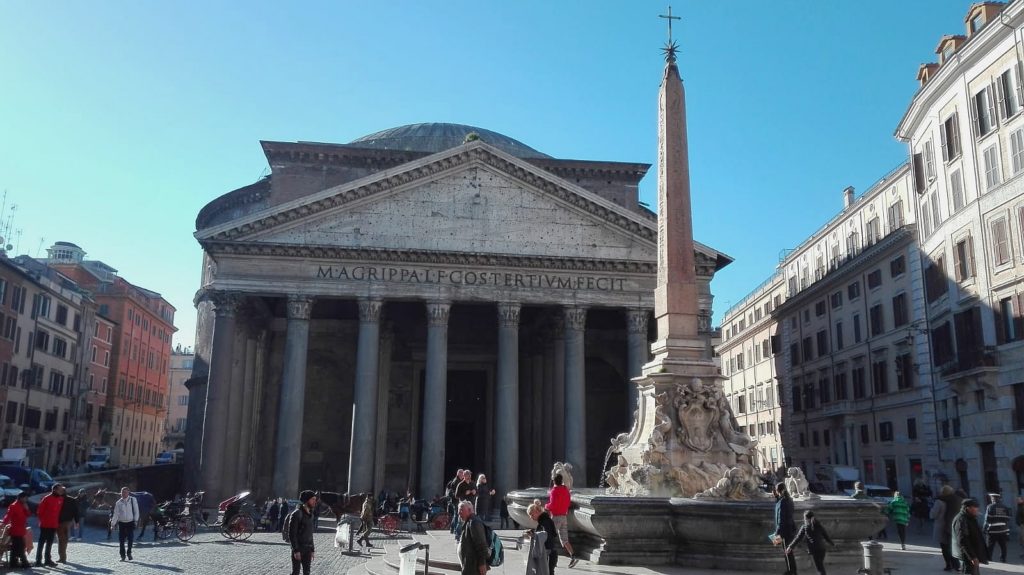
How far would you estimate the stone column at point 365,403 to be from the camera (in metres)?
23.2

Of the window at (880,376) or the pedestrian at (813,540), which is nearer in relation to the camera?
the pedestrian at (813,540)

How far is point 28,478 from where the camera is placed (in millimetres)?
26578

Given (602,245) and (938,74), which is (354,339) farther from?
(938,74)

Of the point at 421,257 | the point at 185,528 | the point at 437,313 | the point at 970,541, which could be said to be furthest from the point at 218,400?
the point at 970,541

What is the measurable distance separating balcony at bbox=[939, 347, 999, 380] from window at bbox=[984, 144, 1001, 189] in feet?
14.0

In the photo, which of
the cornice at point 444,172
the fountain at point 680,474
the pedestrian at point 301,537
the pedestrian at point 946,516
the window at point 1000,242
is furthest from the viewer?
the cornice at point 444,172

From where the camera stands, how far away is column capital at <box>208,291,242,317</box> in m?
24.0

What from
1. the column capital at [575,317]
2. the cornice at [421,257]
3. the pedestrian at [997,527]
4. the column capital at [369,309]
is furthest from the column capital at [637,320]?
the pedestrian at [997,527]

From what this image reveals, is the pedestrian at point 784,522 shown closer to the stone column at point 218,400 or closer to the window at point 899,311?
the stone column at point 218,400

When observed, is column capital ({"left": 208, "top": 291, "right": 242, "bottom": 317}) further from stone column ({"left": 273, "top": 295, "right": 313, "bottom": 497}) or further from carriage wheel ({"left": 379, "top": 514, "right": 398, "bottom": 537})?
carriage wheel ({"left": 379, "top": 514, "right": 398, "bottom": 537})

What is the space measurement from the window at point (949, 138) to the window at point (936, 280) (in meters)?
3.04

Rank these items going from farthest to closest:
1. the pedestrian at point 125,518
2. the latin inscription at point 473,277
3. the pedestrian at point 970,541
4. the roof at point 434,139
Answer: the roof at point 434,139
the latin inscription at point 473,277
the pedestrian at point 125,518
the pedestrian at point 970,541

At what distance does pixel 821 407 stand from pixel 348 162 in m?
22.2

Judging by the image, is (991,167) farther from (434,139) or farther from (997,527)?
(434,139)
